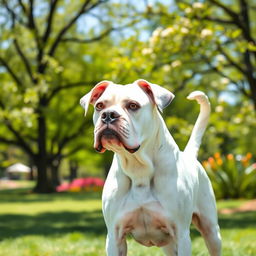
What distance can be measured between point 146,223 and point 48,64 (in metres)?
18.3

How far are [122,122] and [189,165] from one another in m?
0.83

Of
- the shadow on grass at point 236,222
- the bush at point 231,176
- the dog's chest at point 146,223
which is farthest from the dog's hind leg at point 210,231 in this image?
the bush at point 231,176

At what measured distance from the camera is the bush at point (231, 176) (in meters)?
16.7

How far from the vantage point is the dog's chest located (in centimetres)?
322

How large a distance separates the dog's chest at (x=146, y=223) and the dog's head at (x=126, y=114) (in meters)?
0.40

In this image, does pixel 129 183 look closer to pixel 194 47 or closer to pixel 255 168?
pixel 194 47

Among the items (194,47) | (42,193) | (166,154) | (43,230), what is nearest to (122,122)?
(166,154)

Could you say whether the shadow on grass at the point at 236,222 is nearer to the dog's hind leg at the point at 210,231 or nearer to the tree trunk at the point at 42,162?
the dog's hind leg at the point at 210,231

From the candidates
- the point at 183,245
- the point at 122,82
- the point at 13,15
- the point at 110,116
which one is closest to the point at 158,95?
the point at 110,116

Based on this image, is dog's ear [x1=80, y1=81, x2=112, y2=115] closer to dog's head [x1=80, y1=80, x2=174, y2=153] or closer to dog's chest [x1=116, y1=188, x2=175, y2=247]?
dog's head [x1=80, y1=80, x2=174, y2=153]

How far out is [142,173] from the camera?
10.9 ft

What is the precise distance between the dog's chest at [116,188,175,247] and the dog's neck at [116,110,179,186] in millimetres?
154

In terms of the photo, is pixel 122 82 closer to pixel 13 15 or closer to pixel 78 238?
pixel 13 15

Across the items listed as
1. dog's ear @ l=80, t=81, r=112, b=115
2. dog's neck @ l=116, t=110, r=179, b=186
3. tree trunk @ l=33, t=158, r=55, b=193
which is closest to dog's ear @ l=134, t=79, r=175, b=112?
dog's neck @ l=116, t=110, r=179, b=186
